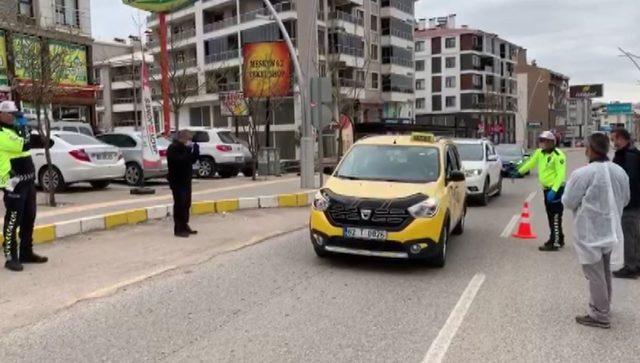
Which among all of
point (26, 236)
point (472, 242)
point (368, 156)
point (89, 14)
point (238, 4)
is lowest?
point (472, 242)

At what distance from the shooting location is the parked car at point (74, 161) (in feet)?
50.7

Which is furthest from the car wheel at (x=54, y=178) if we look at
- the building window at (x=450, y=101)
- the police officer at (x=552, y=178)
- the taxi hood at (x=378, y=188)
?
the building window at (x=450, y=101)

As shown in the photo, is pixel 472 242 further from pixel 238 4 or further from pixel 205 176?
pixel 238 4

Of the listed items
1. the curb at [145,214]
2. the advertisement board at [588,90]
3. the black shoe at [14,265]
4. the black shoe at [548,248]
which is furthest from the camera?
the advertisement board at [588,90]

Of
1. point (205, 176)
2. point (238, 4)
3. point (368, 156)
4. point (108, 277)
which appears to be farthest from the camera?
point (238, 4)

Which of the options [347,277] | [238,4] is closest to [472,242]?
[347,277]

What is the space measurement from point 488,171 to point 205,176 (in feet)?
35.4

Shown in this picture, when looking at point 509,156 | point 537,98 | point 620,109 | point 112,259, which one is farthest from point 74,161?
point 537,98

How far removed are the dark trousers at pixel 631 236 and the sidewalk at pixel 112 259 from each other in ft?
17.5

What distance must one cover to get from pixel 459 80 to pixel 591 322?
93249 mm

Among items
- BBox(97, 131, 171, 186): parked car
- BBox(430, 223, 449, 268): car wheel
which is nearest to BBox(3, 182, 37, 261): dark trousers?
BBox(430, 223, 449, 268): car wheel

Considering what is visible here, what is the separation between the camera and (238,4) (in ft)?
194

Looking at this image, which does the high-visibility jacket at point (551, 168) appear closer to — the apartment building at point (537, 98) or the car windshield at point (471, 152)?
the car windshield at point (471, 152)

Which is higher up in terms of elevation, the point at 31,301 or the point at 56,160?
the point at 56,160
